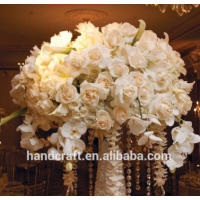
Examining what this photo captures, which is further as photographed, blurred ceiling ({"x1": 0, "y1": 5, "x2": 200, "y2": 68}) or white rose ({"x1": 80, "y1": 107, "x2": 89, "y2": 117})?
blurred ceiling ({"x1": 0, "y1": 5, "x2": 200, "y2": 68})

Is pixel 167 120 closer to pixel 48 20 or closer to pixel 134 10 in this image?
pixel 134 10

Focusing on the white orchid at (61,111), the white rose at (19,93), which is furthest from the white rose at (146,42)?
the white rose at (19,93)

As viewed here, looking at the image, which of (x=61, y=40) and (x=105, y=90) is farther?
(x=61, y=40)

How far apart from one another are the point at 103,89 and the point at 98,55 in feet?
0.35

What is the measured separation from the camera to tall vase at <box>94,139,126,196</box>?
118 cm

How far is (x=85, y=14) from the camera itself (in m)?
6.65

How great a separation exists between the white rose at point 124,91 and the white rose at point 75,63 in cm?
12

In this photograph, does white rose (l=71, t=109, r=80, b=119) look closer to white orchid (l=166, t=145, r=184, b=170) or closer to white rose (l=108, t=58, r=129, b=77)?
white rose (l=108, t=58, r=129, b=77)

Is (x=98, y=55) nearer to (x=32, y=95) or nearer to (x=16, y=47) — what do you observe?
(x=32, y=95)

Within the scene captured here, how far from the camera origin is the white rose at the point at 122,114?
1.11 m

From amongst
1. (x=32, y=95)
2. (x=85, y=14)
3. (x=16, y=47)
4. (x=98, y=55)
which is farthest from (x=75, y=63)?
(x=16, y=47)

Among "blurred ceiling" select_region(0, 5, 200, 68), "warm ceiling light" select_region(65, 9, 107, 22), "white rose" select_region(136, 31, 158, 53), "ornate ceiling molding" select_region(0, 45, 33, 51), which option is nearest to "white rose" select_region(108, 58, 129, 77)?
"white rose" select_region(136, 31, 158, 53)

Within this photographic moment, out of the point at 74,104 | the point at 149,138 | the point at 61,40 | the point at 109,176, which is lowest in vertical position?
the point at 109,176

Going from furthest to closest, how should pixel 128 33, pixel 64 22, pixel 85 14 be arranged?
pixel 64 22 → pixel 85 14 → pixel 128 33
